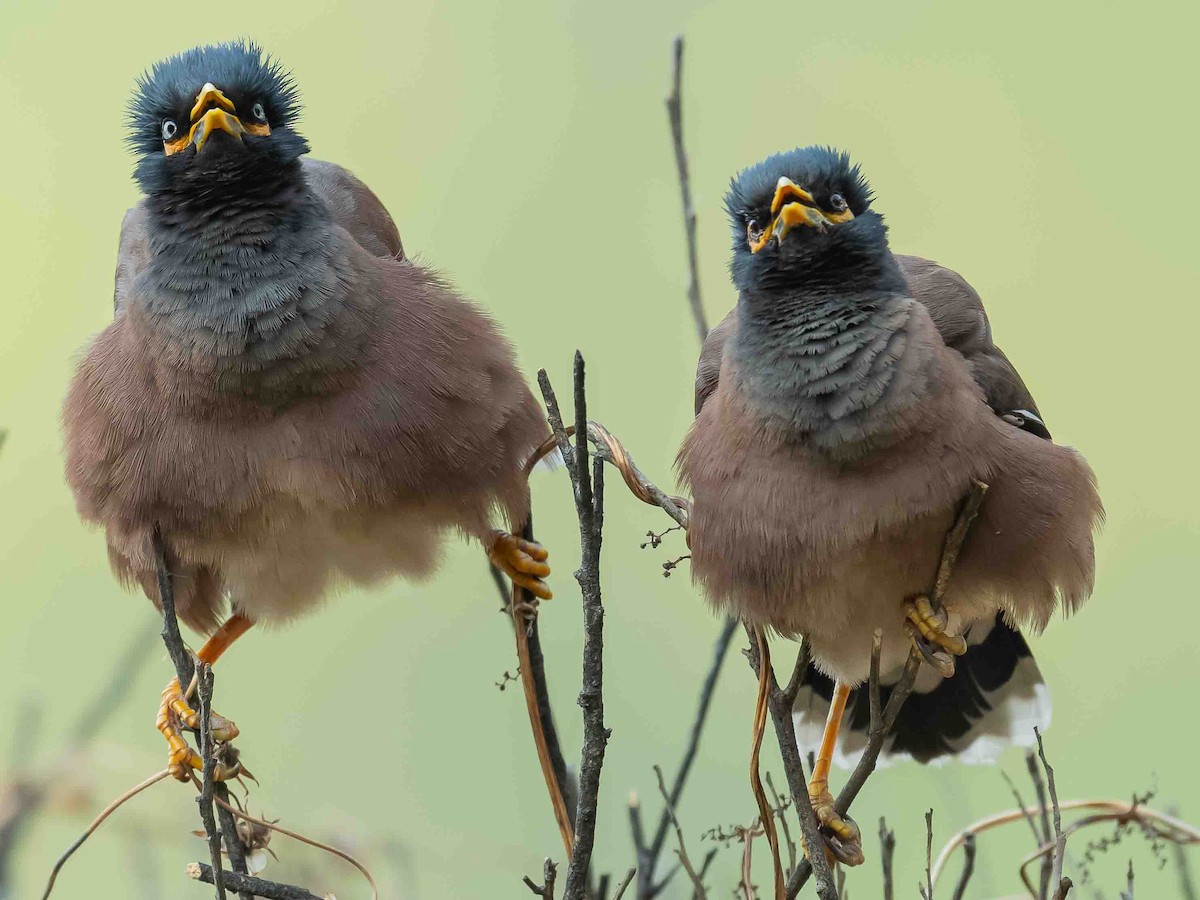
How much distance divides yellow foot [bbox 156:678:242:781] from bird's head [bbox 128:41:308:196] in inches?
35.3

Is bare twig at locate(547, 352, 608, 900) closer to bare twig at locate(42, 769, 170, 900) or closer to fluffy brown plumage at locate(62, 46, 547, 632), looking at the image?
bare twig at locate(42, 769, 170, 900)

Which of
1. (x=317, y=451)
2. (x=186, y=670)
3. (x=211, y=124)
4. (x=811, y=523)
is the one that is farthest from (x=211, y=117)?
(x=811, y=523)

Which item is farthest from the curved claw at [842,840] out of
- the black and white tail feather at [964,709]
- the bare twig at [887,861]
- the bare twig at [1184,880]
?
the black and white tail feather at [964,709]

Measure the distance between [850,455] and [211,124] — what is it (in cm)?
122

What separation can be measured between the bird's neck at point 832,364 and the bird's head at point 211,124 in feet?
3.07

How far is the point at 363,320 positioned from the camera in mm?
2355

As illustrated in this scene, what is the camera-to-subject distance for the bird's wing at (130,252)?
2.53 m

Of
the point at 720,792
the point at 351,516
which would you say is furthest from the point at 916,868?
the point at 351,516

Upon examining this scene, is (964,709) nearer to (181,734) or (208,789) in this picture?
(181,734)

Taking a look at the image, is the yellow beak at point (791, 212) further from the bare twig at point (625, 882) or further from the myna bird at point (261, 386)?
the bare twig at point (625, 882)

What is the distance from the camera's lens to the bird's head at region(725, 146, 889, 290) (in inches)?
76.6

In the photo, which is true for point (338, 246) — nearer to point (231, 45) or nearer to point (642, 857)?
point (231, 45)

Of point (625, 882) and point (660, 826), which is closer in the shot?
point (625, 882)

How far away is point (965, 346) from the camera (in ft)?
7.03
